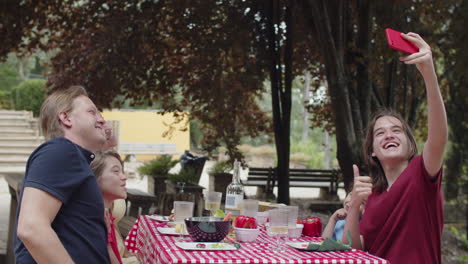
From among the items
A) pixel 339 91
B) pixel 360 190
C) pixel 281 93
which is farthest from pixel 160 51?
pixel 360 190

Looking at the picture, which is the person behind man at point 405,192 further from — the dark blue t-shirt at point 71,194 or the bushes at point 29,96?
the bushes at point 29,96

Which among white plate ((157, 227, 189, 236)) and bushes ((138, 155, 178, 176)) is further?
bushes ((138, 155, 178, 176))

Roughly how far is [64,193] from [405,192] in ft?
5.53

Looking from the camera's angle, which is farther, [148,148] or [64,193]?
[148,148]

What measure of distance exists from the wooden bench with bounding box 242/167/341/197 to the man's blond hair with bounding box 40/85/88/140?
11.3m

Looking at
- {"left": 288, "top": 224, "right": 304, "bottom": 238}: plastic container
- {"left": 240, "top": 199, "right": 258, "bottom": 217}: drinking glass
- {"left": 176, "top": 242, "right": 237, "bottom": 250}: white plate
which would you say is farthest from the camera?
{"left": 240, "top": 199, "right": 258, "bottom": 217}: drinking glass

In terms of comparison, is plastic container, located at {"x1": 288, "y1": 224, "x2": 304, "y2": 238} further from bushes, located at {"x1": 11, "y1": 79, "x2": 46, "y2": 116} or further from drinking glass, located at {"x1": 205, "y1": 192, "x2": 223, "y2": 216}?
bushes, located at {"x1": 11, "y1": 79, "x2": 46, "y2": 116}

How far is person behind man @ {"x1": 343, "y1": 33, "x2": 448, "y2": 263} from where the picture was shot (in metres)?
3.03

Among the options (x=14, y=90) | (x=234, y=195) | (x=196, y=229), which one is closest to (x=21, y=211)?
(x=196, y=229)

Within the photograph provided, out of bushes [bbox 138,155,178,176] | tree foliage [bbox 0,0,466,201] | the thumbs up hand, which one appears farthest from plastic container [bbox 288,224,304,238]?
bushes [bbox 138,155,178,176]

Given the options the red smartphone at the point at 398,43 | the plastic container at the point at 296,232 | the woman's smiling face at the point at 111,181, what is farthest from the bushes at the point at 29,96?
the red smartphone at the point at 398,43

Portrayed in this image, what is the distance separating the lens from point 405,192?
322 centimetres

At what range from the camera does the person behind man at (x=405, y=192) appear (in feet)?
9.93

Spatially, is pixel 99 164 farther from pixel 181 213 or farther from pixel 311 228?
pixel 311 228
